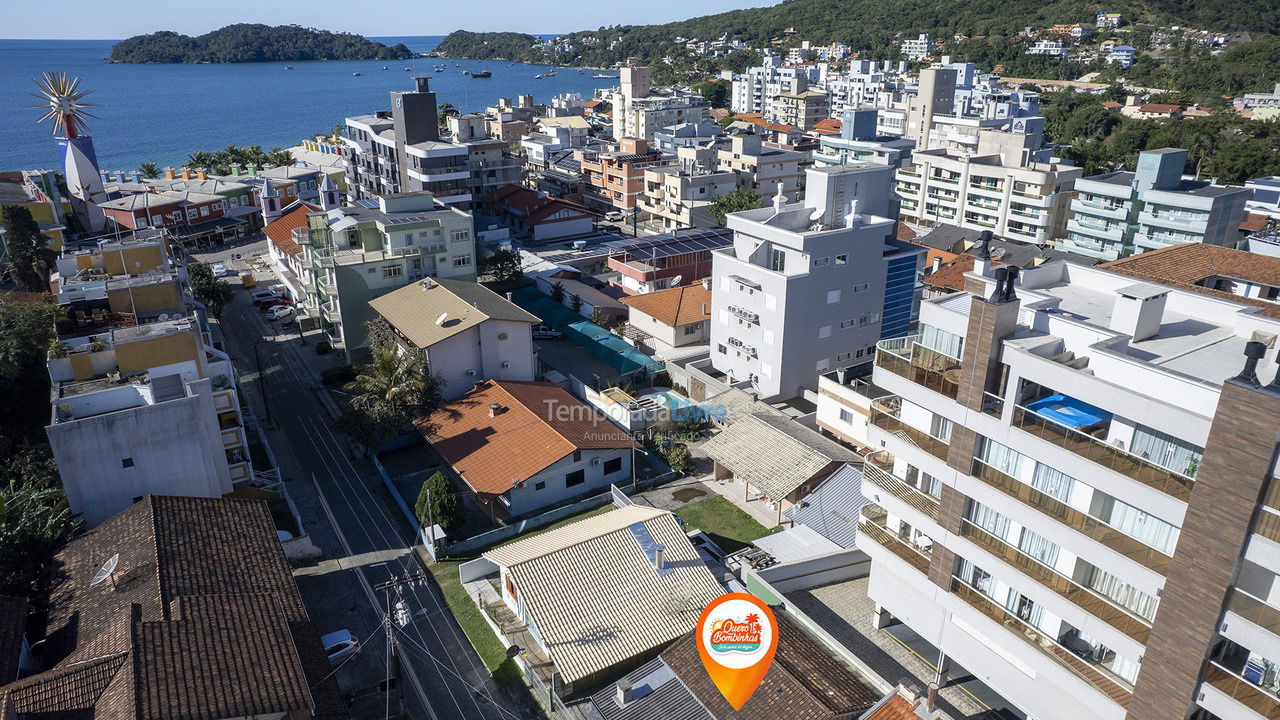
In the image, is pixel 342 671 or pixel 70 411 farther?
pixel 70 411

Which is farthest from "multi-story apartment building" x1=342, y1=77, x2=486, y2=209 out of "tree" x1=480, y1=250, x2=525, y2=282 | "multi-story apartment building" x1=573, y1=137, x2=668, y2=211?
"multi-story apartment building" x1=573, y1=137, x2=668, y2=211

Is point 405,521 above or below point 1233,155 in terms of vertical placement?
below

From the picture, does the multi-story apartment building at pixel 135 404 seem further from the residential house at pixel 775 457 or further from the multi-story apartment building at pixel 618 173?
the multi-story apartment building at pixel 618 173

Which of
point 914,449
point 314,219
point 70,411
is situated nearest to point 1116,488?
point 914,449

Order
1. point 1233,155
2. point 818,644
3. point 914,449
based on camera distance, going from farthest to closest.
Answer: point 1233,155 → point 818,644 → point 914,449

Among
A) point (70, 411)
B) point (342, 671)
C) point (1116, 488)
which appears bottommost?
point (342, 671)

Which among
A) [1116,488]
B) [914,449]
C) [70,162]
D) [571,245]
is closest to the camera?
[1116,488]

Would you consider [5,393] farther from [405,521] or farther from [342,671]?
[342,671]
